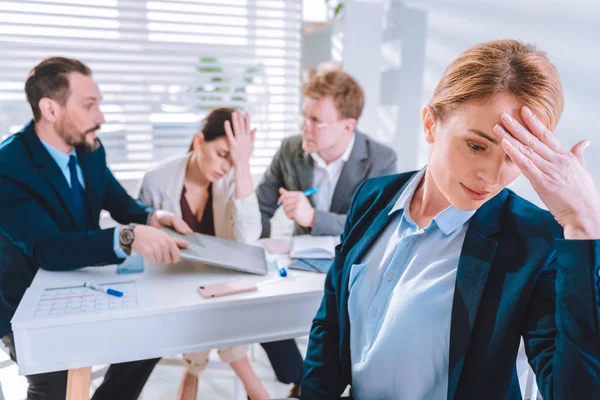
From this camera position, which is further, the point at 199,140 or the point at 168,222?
the point at 199,140

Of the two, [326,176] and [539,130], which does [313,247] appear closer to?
[326,176]

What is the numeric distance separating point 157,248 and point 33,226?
1.26 ft

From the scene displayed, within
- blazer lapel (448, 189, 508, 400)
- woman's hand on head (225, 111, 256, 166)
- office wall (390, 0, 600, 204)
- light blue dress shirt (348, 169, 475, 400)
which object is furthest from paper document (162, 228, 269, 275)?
office wall (390, 0, 600, 204)

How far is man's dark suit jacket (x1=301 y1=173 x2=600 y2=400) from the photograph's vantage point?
2.10 ft

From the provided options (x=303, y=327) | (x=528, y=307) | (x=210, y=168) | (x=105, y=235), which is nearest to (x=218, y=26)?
(x=210, y=168)

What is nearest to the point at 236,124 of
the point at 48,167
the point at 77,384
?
the point at 48,167

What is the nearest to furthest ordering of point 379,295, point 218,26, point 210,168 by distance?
point 379,295, point 210,168, point 218,26

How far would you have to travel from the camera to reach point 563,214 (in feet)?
2.16

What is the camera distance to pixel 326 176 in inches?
80.6

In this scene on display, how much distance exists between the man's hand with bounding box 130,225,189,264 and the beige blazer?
0.44 m

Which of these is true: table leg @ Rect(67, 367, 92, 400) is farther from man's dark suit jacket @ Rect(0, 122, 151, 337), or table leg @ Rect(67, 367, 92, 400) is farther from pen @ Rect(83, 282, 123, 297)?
man's dark suit jacket @ Rect(0, 122, 151, 337)

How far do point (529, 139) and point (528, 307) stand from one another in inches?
11.1

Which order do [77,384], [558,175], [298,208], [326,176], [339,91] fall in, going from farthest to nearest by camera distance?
1. [326,176]
2. [339,91]
3. [298,208]
4. [77,384]
5. [558,175]

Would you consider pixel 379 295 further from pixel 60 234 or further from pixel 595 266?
pixel 60 234
